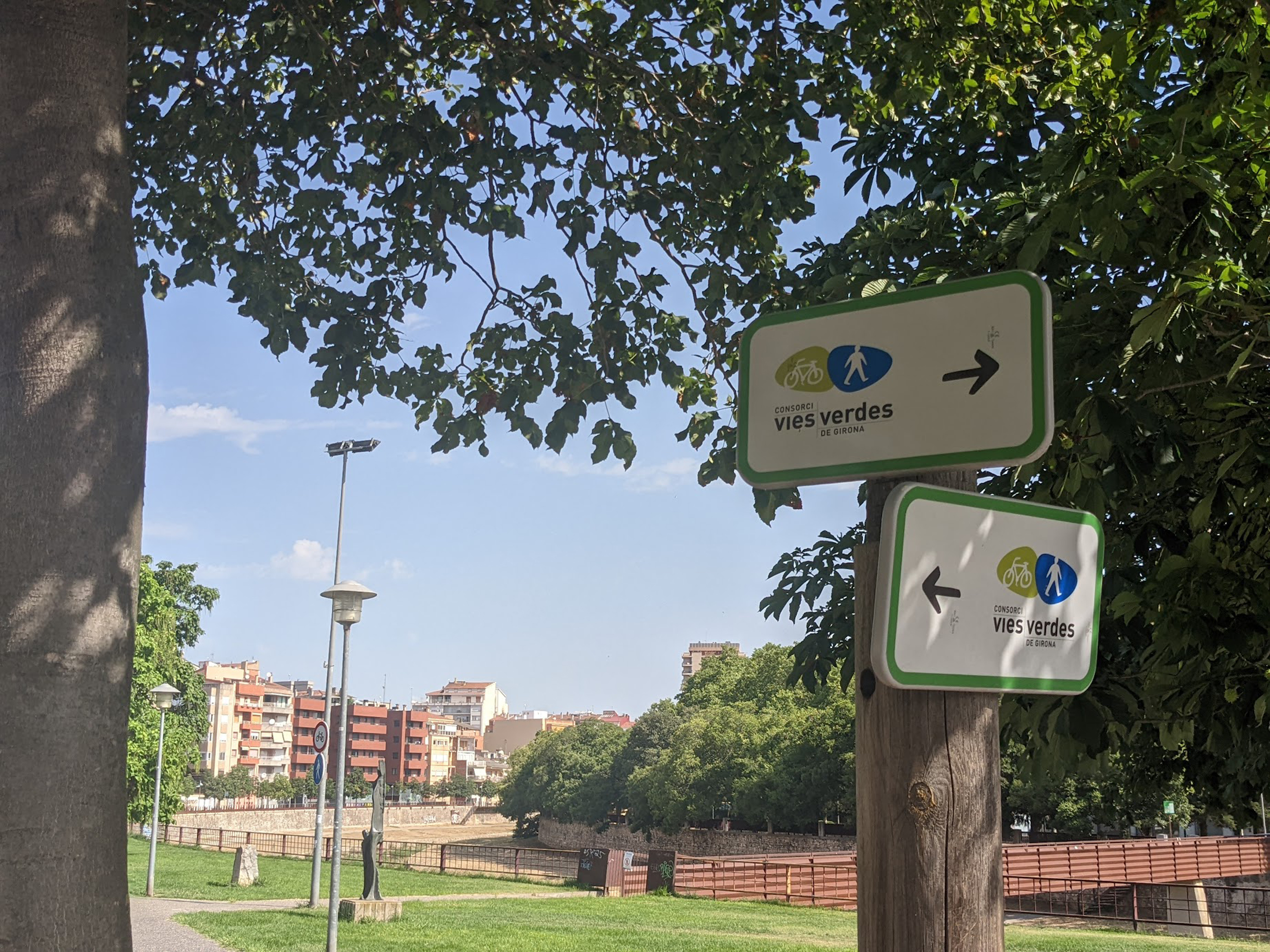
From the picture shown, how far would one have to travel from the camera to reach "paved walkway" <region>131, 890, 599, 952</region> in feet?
52.6

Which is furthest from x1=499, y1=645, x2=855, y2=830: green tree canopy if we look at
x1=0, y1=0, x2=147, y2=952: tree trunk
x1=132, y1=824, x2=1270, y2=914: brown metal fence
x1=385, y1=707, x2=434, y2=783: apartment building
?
x1=385, y1=707, x2=434, y2=783: apartment building

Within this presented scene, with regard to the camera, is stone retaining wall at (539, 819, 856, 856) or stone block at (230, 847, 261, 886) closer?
stone block at (230, 847, 261, 886)

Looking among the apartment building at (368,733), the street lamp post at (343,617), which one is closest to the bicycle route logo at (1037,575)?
the street lamp post at (343,617)

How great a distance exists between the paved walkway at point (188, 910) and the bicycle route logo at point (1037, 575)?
1187 cm

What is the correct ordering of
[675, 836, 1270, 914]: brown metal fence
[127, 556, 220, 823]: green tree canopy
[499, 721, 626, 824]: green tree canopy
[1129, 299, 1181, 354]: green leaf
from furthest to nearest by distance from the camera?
1. [499, 721, 626, 824]: green tree canopy
2. [127, 556, 220, 823]: green tree canopy
3. [675, 836, 1270, 914]: brown metal fence
4. [1129, 299, 1181, 354]: green leaf

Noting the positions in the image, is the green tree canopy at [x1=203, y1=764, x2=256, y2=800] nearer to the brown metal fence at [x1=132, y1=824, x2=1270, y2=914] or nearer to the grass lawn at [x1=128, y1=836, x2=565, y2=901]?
the grass lawn at [x1=128, y1=836, x2=565, y2=901]

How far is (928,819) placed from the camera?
1822 millimetres

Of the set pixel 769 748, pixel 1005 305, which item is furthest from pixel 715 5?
pixel 769 748

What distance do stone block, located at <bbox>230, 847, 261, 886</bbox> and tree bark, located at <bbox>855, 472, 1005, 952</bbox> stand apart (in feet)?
96.5

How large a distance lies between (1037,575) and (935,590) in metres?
0.23

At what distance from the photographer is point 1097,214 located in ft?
13.9

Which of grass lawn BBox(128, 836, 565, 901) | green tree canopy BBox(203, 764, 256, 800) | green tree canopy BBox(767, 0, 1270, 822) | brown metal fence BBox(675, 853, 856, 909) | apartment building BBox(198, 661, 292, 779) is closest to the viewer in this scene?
green tree canopy BBox(767, 0, 1270, 822)

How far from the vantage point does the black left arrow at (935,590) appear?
1.81m

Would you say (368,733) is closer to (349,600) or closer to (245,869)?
(245,869)
